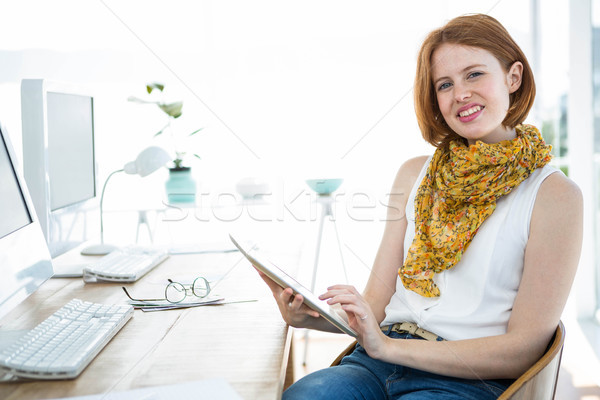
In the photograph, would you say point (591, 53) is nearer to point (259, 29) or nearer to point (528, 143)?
point (259, 29)

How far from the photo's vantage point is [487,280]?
107cm

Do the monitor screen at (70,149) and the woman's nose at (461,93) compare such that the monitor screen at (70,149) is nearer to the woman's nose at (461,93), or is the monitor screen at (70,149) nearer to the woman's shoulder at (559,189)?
the woman's nose at (461,93)

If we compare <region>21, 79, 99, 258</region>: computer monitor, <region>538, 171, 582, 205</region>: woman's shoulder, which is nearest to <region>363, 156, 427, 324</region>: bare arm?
<region>538, 171, 582, 205</region>: woman's shoulder

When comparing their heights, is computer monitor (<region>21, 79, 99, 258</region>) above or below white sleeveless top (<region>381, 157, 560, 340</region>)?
above

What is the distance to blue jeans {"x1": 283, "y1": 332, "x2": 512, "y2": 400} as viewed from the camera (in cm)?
99

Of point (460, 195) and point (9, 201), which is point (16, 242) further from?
point (460, 195)

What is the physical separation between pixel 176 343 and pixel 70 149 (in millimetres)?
856

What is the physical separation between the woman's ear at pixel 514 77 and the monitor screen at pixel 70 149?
1119 mm

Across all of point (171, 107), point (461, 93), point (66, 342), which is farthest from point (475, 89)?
point (171, 107)

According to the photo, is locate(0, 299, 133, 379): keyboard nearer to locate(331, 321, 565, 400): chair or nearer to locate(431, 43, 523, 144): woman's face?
locate(331, 321, 565, 400): chair

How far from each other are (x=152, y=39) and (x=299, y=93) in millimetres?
977

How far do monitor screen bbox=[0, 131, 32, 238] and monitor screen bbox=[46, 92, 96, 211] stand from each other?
0.92 ft

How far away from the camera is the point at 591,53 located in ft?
9.32

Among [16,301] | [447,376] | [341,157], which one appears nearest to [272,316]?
[447,376]
